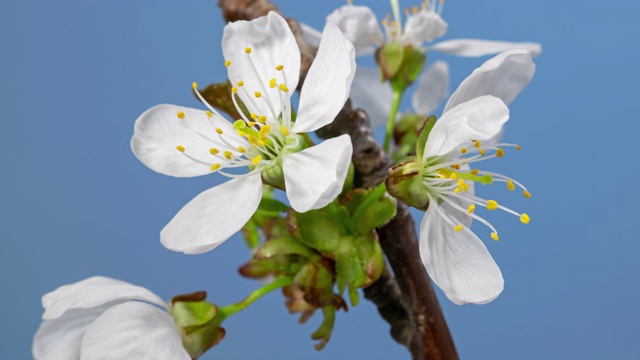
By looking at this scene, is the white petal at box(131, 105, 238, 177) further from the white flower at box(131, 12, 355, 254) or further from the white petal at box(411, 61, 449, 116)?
the white petal at box(411, 61, 449, 116)

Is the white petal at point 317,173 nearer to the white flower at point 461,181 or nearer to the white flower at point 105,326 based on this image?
the white flower at point 461,181

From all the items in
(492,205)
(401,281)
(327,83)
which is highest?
(327,83)

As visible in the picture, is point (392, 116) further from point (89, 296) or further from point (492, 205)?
point (89, 296)

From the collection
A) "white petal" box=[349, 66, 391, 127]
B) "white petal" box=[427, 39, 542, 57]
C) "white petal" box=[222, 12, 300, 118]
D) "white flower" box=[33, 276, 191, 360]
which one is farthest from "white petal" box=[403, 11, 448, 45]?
"white flower" box=[33, 276, 191, 360]

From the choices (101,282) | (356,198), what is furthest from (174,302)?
(356,198)

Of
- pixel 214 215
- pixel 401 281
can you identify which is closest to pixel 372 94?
pixel 401 281

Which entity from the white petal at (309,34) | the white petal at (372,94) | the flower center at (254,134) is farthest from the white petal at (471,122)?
the white petal at (372,94)
